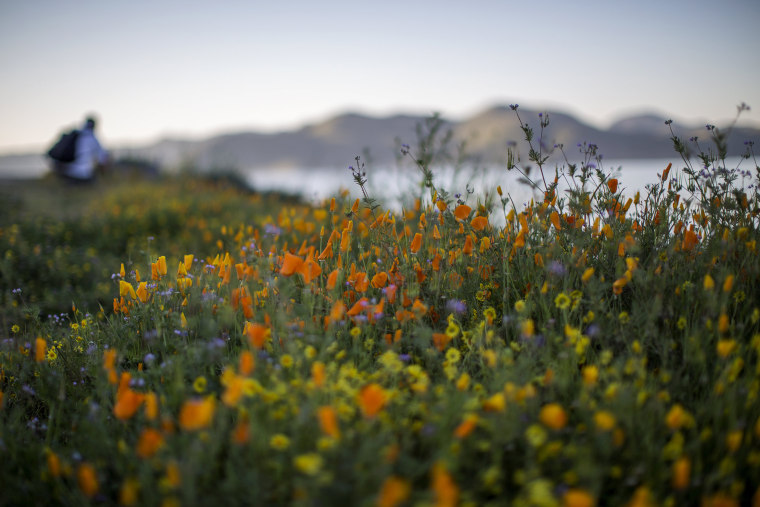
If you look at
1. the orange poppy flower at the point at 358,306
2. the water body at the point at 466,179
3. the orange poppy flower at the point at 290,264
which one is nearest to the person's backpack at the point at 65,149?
the water body at the point at 466,179

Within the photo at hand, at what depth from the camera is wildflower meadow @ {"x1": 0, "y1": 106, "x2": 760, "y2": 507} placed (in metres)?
1.22

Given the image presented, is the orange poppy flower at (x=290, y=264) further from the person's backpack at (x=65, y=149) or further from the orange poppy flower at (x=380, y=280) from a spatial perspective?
the person's backpack at (x=65, y=149)

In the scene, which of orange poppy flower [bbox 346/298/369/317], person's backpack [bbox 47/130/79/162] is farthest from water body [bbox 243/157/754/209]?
person's backpack [bbox 47/130/79/162]

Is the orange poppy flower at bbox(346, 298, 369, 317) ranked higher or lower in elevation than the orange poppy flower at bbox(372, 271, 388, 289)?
lower

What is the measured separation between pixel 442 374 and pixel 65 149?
37.4 feet

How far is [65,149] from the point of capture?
10.2 meters

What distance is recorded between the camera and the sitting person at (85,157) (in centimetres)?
1028

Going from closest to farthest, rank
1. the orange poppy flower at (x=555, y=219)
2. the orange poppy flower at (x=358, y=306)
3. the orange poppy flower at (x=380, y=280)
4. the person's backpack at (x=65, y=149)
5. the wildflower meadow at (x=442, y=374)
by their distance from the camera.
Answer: the wildflower meadow at (x=442, y=374) < the orange poppy flower at (x=358, y=306) < the orange poppy flower at (x=380, y=280) < the orange poppy flower at (x=555, y=219) < the person's backpack at (x=65, y=149)

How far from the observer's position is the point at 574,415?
61.9 inches

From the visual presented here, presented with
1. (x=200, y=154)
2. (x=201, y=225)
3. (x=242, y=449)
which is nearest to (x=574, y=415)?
(x=242, y=449)

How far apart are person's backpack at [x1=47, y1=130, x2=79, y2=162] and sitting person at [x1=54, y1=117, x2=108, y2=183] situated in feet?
0.22

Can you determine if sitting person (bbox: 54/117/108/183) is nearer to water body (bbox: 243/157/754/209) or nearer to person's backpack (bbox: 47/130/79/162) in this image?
person's backpack (bbox: 47/130/79/162)

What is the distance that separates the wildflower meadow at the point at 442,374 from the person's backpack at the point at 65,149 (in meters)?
8.73

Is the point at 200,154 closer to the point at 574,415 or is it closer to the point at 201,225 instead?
the point at 201,225
